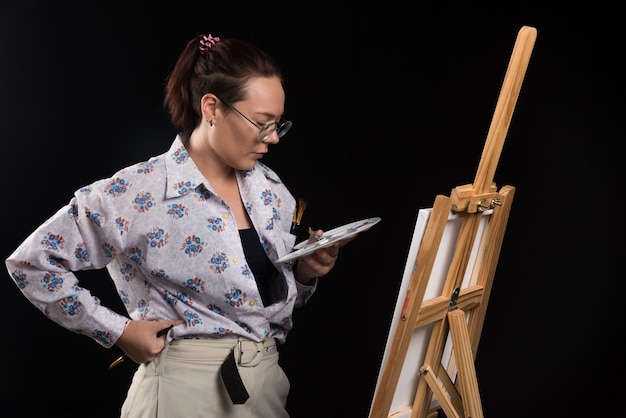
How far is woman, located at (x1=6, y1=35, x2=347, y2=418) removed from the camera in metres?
2.04

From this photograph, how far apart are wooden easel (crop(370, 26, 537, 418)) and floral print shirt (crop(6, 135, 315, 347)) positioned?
0.40m

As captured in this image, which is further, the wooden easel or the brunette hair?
the brunette hair

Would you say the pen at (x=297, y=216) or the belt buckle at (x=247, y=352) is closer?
the belt buckle at (x=247, y=352)

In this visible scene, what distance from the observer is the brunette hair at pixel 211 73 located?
6.79 feet

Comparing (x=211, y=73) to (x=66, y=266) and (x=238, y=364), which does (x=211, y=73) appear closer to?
(x=66, y=266)

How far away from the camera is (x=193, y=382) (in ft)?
6.86

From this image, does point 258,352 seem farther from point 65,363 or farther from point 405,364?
point 65,363

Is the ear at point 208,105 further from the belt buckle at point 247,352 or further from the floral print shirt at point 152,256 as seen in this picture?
the belt buckle at point 247,352

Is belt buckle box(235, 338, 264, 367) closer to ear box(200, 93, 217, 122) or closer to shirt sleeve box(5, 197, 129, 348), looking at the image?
shirt sleeve box(5, 197, 129, 348)

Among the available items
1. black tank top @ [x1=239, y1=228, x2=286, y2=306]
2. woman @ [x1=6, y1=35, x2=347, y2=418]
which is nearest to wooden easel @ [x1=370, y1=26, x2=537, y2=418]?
woman @ [x1=6, y1=35, x2=347, y2=418]

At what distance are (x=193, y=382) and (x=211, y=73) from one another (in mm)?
812

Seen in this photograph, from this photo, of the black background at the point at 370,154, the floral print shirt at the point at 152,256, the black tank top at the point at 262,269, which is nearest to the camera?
the floral print shirt at the point at 152,256

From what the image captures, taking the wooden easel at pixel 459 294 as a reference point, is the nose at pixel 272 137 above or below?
above

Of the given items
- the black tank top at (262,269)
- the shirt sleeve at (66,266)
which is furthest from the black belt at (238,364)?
the shirt sleeve at (66,266)
